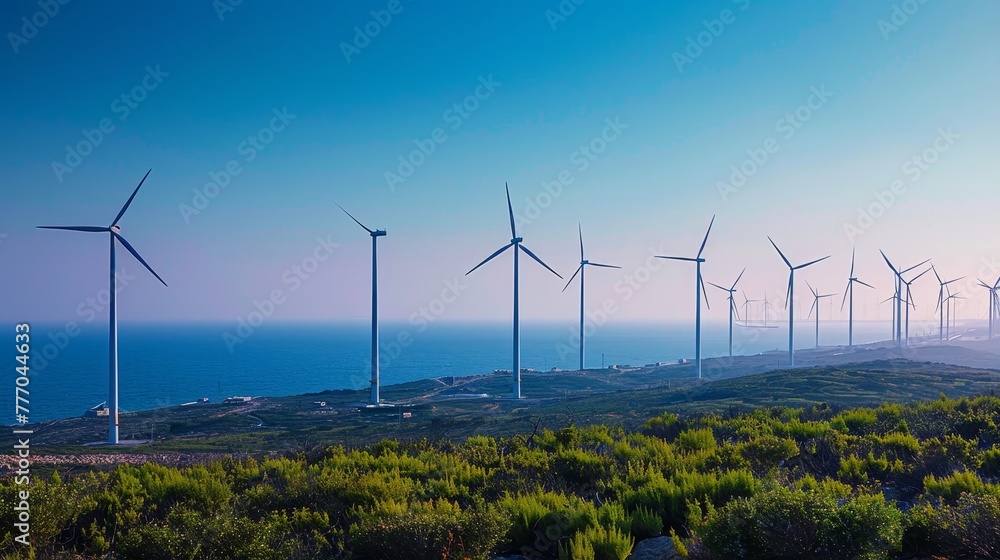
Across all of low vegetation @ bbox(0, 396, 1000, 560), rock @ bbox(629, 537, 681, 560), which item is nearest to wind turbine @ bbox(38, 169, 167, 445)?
low vegetation @ bbox(0, 396, 1000, 560)

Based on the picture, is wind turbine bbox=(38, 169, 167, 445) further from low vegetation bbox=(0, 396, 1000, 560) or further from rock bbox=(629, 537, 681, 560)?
rock bbox=(629, 537, 681, 560)

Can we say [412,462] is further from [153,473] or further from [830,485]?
[830,485]

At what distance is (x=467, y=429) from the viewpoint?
116 ft

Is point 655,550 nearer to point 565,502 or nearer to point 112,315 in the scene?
point 565,502

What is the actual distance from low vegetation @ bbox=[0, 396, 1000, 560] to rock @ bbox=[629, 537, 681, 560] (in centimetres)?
23

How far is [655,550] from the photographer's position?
8.16 meters

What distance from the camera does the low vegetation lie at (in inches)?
279

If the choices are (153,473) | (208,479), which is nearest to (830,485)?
(208,479)

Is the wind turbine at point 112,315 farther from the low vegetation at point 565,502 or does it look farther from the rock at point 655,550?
the rock at point 655,550

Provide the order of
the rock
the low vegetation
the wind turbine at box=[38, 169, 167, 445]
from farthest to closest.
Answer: the wind turbine at box=[38, 169, 167, 445] < the rock < the low vegetation

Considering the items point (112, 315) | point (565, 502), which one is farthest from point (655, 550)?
point (112, 315)

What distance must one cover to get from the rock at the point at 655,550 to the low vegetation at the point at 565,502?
23cm

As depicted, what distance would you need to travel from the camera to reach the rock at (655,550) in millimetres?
7914

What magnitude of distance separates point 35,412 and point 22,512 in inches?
4468
